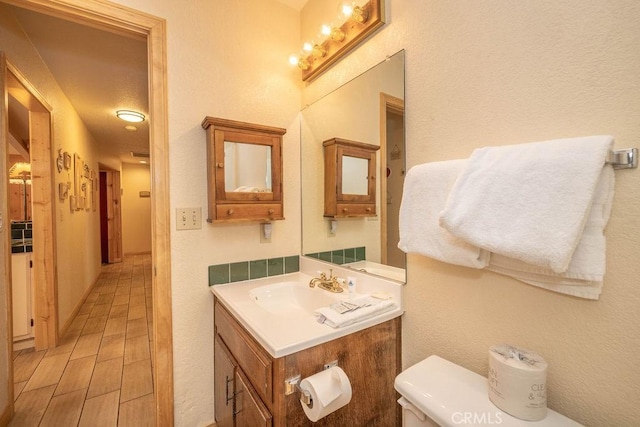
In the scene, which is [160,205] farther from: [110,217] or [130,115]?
[110,217]

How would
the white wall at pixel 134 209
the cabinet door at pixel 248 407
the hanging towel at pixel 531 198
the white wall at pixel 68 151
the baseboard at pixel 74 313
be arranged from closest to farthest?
the hanging towel at pixel 531 198 → the cabinet door at pixel 248 407 → the white wall at pixel 68 151 → the baseboard at pixel 74 313 → the white wall at pixel 134 209

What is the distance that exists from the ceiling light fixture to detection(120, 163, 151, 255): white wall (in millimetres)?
3841

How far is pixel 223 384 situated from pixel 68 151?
10.3ft

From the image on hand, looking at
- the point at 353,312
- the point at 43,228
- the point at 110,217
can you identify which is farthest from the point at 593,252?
the point at 110,217

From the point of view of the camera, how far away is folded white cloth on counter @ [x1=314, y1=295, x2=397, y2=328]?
941mm

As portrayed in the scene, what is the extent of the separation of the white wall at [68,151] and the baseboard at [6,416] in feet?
3.62

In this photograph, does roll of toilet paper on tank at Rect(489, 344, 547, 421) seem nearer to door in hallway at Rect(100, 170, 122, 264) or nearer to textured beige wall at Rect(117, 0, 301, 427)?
textured beige wall at Rect(117, 0, 301, 427)

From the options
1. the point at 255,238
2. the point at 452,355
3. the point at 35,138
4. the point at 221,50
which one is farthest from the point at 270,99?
the point at 35,138

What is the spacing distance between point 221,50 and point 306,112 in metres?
0.57

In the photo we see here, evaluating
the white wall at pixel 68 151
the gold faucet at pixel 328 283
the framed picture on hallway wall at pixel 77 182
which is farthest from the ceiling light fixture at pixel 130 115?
the gold faucet at pixel 328 283

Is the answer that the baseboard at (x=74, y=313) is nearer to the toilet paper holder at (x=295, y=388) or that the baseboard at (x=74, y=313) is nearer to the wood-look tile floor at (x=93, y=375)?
the wood-look tile floor at (x=93, y=375)

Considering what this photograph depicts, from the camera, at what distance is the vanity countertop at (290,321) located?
0.84 metres

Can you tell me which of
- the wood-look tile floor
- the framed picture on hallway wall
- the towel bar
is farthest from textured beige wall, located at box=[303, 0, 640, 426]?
the framed picture on hallway wall

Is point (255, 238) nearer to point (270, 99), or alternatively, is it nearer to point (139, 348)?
point (270, 99)
